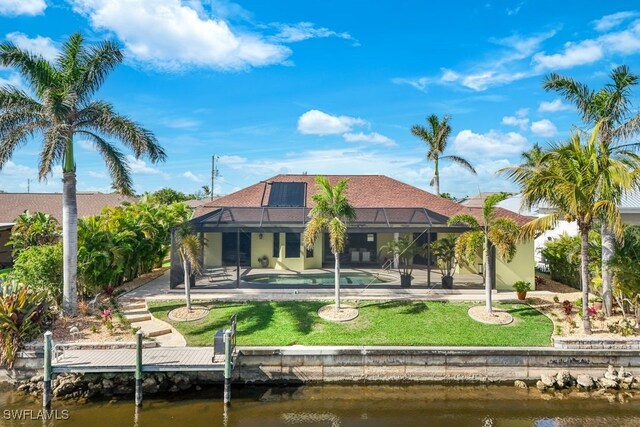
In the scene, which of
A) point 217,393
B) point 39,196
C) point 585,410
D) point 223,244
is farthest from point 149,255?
point 39,196

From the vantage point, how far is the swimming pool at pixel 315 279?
17.7 meters

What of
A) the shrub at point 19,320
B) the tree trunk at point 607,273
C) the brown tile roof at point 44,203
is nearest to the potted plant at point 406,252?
the tree trunk at point 607,273

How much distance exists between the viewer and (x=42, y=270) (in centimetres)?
1430

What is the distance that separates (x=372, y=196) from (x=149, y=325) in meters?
15.1

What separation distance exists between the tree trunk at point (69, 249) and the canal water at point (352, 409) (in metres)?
3.54

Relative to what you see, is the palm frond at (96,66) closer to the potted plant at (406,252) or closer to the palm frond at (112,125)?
the palm frond at (112,125)

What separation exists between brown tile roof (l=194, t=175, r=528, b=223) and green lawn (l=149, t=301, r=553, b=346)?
838cm

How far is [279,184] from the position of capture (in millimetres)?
25469

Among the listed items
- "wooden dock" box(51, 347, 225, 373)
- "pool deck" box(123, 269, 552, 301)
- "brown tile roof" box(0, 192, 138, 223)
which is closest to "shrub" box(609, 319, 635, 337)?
"pool deck" box(123, 269, 552, 301)

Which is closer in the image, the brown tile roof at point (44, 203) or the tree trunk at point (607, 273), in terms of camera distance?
the tree trunk at point (607, 273)

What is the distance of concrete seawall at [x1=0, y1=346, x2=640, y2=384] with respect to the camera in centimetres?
1177

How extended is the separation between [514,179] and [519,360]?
19.5 feet

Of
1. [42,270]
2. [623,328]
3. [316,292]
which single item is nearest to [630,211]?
[623,328]

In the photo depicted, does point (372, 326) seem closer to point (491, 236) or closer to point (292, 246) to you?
point (491, 236)
